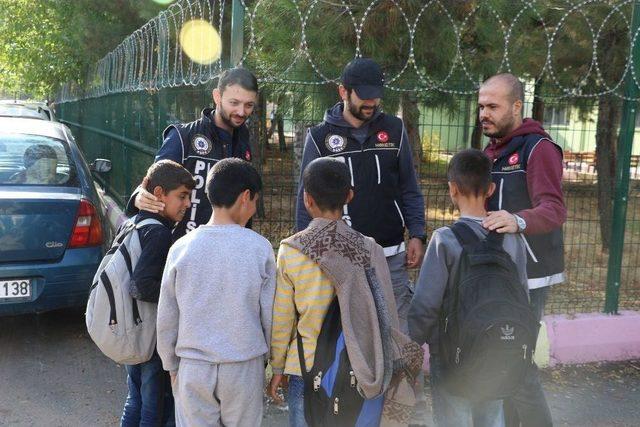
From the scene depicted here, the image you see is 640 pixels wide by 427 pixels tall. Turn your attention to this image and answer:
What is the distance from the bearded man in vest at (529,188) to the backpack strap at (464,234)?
305 millimetres

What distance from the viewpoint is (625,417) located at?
4258 millimetres

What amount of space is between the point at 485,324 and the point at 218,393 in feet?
3.39

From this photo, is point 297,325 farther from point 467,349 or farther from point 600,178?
point 600,178

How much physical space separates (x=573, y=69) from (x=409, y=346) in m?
7.10

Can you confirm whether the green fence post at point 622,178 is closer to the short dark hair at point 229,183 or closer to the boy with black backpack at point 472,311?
the boy with black backpack at point 472,311

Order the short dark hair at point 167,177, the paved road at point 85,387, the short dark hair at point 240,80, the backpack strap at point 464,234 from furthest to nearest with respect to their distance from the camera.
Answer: the paved road at point 85,387 < the short dark hair at point 240,80 < the short dark hair at point 167,177 < the backpack strap at point 464,234

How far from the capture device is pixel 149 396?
10.4 feet

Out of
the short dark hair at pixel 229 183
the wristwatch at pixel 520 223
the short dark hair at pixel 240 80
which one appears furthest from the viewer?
the short dark hair at pixel 240 80

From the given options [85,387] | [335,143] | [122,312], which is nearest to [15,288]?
[85,387]

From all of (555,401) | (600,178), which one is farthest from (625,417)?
(600,178)

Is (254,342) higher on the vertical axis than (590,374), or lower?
higher

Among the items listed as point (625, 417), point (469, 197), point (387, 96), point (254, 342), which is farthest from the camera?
point (387, 96)

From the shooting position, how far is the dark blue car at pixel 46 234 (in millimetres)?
4852

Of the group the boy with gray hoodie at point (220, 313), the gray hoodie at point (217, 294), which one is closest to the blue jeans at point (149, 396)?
the boy with gray hoodie at point (220, 313)
